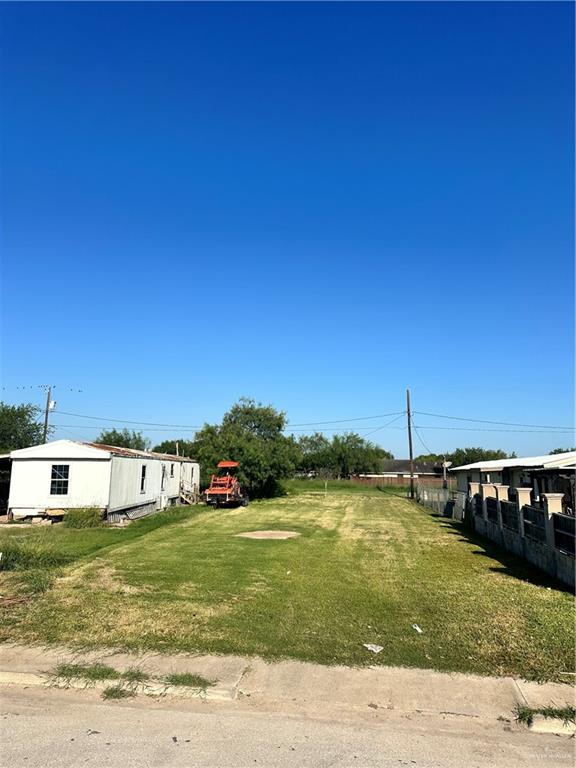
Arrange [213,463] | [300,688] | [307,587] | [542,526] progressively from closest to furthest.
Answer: [300,688] < [307,587] < [542,526] < [213,463]

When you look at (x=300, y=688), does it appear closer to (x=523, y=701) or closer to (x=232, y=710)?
(x=232, y=710)

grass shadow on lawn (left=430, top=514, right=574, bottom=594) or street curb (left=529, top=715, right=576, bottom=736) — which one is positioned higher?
grass shadow on lawn (left=430, top=514, right=574, bottom=594)

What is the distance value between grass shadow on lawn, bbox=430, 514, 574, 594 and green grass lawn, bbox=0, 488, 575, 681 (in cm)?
7

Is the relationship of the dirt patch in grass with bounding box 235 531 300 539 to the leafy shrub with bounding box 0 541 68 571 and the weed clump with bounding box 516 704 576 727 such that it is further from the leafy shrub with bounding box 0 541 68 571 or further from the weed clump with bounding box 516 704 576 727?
the weed clump with bounding box 516 704 576 727

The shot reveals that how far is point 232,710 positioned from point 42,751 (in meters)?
1.59

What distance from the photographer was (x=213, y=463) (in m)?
36.6

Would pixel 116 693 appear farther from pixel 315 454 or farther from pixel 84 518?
pixel 315 454

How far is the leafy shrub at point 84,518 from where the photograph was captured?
20.7 m

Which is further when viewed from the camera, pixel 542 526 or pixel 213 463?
pixel 213 463

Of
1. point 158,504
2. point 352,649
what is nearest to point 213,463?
point 158,504

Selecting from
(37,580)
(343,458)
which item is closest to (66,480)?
(37,580)

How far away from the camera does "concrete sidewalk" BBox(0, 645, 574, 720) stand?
4922mm

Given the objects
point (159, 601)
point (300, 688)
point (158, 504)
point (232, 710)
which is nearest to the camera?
point (232, 710)

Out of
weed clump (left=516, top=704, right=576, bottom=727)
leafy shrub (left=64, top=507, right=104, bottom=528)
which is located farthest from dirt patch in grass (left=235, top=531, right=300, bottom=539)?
weed clump (left=516, top=704, right=576, bottom=727)
